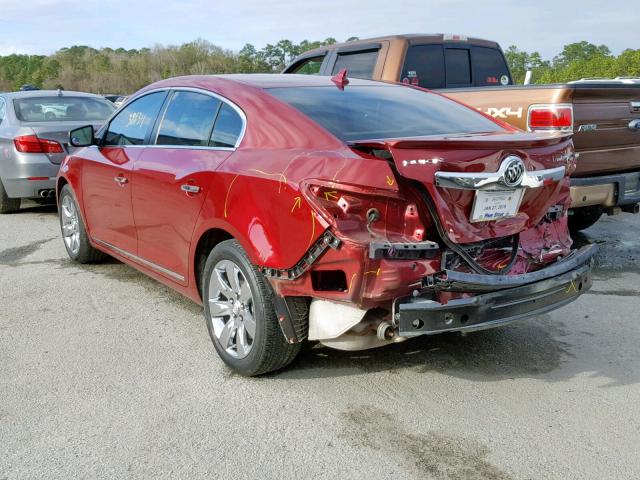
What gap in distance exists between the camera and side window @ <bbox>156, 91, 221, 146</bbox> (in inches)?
167

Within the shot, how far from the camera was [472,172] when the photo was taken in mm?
3273

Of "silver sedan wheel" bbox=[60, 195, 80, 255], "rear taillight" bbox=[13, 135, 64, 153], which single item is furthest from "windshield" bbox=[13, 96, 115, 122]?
"silver sedan wheel" bbox=[60, 195, 80, 255]

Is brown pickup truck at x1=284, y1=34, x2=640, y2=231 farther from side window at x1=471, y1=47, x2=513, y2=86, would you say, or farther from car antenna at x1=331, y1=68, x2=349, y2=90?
car antenna at x1=331, y1=68, x2=349, y2=90

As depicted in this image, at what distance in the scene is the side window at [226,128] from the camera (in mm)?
3963

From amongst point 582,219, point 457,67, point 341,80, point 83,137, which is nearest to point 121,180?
point 83,137

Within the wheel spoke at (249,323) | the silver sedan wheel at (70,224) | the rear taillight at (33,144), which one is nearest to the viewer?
the wheel spoke at (249,323)

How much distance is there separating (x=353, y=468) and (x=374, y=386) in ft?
2.74

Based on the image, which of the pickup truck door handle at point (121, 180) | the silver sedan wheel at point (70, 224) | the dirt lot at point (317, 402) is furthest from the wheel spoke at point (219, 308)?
the silver sedan wheel at point (70, 224)

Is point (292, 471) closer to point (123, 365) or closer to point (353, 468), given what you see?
point (353, 468)

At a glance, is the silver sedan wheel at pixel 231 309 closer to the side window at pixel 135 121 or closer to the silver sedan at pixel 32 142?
the side window at pixel 135 121

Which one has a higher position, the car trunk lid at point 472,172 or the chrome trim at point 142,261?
the car trunk lid at point 472,172

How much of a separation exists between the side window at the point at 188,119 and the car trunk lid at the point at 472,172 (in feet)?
4.21

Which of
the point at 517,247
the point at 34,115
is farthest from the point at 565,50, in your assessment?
the point at 517,247

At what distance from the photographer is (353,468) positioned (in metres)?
2.93
